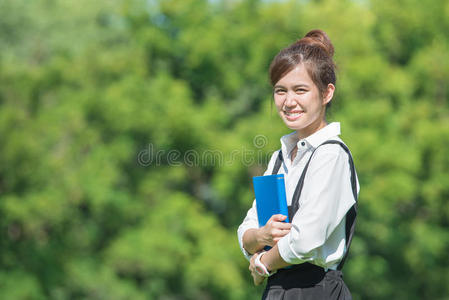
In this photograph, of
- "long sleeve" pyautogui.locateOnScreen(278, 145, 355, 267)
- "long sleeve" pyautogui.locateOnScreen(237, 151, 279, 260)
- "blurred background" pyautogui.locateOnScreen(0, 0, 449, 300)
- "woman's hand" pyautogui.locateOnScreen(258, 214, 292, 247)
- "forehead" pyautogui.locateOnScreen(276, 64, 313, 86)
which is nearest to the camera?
"long sleeve" pyautogui.locateOnScreen(278, 145, 355, 267)

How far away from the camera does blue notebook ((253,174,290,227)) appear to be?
1.98 m

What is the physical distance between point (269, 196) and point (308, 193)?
5.5 inches

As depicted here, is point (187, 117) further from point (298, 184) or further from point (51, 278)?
point (298, 184)

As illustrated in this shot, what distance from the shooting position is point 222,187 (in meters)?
14.4

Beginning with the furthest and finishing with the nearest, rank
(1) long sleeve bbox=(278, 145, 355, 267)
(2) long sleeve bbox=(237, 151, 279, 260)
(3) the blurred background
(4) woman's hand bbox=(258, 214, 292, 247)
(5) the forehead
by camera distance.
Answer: (3) the blurred background < (2) long sleeve bbox=(237, 151, 279, 260) < (5) the forehead < (4) woman's hand bbox=(258, 214, 292, 247) < (1) long sleeve bbox=(278, 145, 355, 267)

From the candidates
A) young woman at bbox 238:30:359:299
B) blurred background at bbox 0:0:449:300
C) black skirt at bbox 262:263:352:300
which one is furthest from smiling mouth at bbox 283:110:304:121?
blurred background at bbox 0:0:449:300

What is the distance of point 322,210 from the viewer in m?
1.88

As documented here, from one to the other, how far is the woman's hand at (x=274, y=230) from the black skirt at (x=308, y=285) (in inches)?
4.4

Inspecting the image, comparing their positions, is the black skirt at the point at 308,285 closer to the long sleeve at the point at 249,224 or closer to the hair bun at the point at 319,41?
the long sleeve at the point at 249,224

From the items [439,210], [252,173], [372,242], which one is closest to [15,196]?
[252,173]

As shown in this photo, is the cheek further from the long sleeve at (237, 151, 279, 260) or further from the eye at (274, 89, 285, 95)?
the long sleeve at (237, 151, 279, 260)

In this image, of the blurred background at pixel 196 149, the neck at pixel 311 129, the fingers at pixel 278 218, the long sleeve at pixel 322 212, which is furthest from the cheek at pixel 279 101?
the blurred background at pixel 196 149

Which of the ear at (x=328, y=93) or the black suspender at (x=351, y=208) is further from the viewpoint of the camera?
the ear at (x=328, y=93)

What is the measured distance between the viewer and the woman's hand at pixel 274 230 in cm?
197
